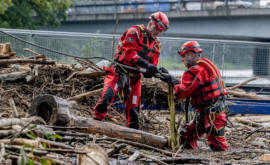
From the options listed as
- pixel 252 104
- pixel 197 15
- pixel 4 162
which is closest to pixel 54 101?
pixel 4 162

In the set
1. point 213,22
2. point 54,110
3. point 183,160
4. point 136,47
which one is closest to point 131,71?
point 136,47

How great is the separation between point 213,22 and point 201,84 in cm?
2261

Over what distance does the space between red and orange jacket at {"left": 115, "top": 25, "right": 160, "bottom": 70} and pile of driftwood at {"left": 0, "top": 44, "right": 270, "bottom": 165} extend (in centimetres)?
122

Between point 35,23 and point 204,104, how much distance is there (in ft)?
81.3

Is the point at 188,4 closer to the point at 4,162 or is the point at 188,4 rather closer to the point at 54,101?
the point at 54,101

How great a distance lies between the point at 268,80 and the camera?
569 inches

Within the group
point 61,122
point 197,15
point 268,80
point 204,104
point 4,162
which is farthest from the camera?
point 197,15

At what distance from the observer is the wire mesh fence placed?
12.6 metres

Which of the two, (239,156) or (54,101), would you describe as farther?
(239,156)

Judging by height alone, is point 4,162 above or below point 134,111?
above

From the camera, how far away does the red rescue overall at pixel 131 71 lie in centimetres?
734

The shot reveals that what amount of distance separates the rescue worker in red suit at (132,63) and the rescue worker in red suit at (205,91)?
0.60 meters

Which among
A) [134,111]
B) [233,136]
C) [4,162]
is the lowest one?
[233,136]

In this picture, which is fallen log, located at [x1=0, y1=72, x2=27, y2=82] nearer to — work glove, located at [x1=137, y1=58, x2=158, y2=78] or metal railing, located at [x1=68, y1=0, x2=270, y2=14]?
work glove, located at [x1=137, y1=58, x2=158, y2=78]
